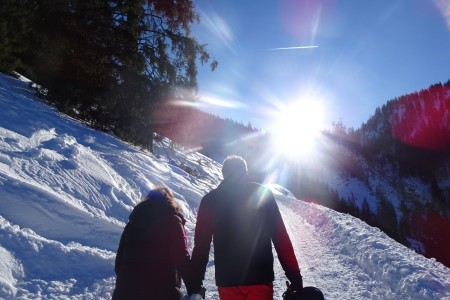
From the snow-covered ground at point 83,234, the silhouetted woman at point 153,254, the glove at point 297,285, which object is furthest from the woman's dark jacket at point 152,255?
the snow-covered ground at point 83,234

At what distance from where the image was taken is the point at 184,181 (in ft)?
39.3

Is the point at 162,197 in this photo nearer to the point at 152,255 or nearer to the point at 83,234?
the point at 152,255

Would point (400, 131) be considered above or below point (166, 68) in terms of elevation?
→ above

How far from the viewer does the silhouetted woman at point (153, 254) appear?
8.86 feet

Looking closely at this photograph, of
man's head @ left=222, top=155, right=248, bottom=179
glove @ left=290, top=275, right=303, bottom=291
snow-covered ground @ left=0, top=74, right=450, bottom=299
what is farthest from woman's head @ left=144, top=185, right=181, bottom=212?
snow-covered ground @ left=0, top=74, right=450, bottom=299

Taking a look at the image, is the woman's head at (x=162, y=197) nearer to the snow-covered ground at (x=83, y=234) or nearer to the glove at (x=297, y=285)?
the glove at (x=297, y=285)

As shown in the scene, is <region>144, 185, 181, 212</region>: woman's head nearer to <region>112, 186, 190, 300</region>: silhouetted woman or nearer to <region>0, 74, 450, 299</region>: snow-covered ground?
<region>112, 186, 190, 300</region>: silhouetted woman

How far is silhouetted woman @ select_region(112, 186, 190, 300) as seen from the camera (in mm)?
2699

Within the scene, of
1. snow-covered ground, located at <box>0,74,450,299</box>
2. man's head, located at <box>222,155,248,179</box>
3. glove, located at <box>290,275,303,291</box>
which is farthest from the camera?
snow-covered ground, located at <box>0,74,450,299</box>

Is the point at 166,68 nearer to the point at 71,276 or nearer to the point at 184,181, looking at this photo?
the point at 184,181

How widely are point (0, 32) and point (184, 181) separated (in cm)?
827

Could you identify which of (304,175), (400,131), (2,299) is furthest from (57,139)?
(400,131)

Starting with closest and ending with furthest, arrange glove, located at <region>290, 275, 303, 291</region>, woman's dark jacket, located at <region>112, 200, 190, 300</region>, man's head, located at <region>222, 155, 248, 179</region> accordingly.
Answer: woman's dark jacket, located at <region>112, 200, 190, 300</region>, glove, located at <region>290, 275, 303, 291</region>, man's head, located at <region>222, 155, 248, 179</region>

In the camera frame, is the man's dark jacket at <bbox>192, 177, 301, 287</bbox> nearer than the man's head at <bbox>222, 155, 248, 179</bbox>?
Yes
